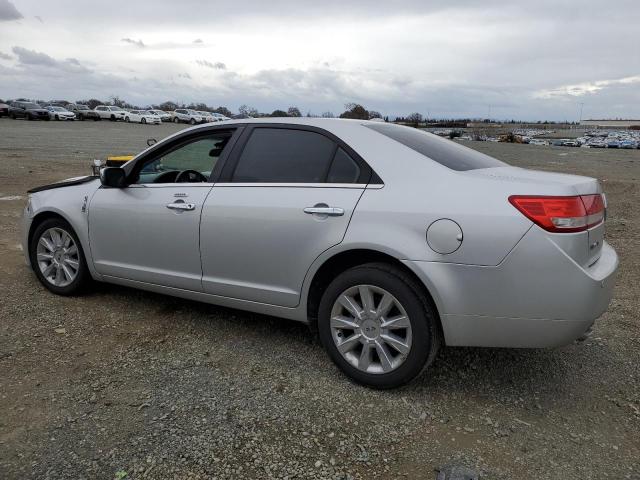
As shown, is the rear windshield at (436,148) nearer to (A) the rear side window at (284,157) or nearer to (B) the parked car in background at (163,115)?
(A) the rear side window at (284,157)

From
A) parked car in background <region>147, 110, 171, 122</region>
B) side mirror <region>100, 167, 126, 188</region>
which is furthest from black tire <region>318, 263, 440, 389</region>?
parked car in background <region>147, 110, 171, 122</region>

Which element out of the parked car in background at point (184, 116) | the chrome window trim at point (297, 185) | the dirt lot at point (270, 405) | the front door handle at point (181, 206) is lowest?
the parked car in background at point (184, 116)

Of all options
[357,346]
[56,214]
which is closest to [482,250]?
[357,346]

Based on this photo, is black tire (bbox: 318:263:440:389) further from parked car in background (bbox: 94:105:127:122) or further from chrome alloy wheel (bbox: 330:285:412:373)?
parked car in background (bbox: 94:105:127:122)

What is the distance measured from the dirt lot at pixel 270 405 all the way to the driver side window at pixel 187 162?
3.66 feet

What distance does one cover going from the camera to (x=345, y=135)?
11.6ft

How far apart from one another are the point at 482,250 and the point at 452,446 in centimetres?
103

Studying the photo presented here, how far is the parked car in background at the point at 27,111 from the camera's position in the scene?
45.3m

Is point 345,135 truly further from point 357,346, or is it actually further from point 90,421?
point 90,421

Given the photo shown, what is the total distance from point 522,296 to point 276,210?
1.58 metres

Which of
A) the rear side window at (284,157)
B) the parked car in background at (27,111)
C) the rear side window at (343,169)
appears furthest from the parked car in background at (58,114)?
the rear side window at (343,169)

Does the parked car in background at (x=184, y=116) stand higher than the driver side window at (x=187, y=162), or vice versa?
the driver side window at (x=187, y=162)

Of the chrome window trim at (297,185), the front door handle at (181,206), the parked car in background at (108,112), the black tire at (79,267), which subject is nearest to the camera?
the chrome window trim at (297,185)

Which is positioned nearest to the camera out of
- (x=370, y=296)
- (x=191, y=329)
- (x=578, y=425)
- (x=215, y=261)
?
(x=578, y=425)
